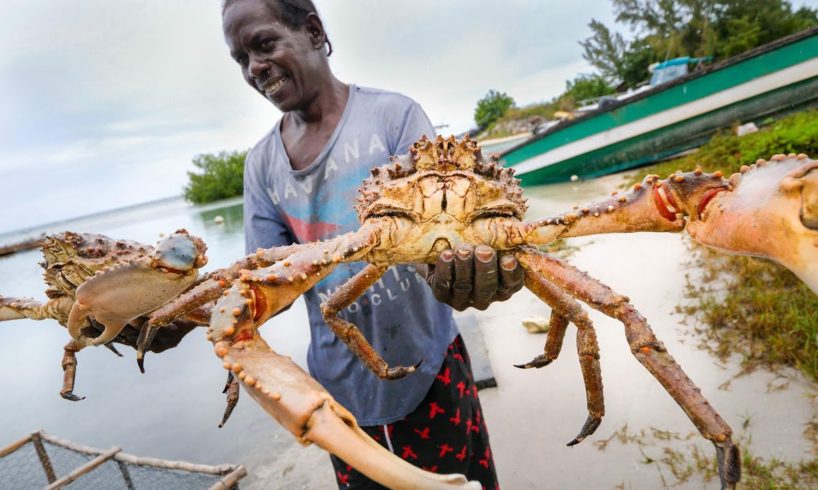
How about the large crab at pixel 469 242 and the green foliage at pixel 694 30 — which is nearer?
the large crab at pixel 469 242

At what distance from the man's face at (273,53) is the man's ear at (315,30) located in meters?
0.05

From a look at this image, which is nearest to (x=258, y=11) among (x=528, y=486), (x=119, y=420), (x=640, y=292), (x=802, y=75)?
(x=528, y=486)

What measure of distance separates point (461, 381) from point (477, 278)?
33.9 inches

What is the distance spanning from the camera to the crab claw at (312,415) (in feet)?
3.22

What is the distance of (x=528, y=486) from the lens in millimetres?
3117

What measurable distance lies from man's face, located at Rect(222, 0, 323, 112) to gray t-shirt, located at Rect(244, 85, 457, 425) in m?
0.25

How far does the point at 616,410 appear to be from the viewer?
3.52m

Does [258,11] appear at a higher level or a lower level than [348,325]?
higher

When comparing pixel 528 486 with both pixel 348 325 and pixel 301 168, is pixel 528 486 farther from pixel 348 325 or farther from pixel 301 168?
pixel 301 168

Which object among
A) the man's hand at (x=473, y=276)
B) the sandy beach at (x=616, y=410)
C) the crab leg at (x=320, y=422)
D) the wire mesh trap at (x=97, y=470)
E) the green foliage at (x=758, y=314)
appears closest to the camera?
the crab leg at (x=320, y=422)

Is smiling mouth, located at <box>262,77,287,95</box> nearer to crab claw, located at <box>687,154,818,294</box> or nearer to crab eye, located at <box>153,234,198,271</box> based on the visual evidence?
crab eye, located at <box>153,234,198,271</box>

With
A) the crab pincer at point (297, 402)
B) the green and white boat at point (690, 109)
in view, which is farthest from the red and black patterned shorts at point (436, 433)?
the green and white boat at point (690, 109)

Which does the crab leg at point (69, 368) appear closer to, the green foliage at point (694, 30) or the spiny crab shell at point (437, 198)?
the spiny crab shell at point (437, 198)

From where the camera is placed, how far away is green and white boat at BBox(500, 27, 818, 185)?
9.12m
